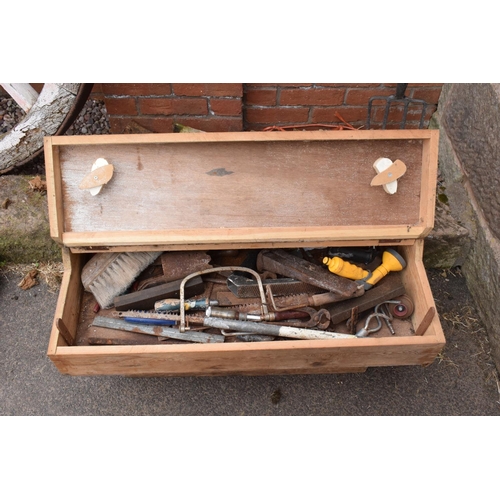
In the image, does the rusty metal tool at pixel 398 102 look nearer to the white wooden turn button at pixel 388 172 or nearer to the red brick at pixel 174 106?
the white wooden turn button at pixel 388 172

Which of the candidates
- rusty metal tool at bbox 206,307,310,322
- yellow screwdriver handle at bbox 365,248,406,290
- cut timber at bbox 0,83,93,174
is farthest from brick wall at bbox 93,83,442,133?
rusty metal tool at bbox 206,307,310,322

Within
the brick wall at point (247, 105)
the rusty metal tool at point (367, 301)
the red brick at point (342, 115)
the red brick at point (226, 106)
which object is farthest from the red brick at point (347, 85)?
the rusty metal tool at point (367, 301)

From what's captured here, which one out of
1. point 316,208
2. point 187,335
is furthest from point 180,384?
point 316,208

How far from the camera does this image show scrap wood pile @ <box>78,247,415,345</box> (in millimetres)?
1757

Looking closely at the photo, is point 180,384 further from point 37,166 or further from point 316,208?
point 37,166

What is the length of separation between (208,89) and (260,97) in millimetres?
321

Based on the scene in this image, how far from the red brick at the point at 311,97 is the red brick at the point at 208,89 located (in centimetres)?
28

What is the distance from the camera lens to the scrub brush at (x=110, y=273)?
6.00ft

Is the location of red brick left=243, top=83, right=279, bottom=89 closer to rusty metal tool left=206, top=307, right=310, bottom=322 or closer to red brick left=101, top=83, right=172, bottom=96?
red brick left=101, top=83, right=172, bottom=96

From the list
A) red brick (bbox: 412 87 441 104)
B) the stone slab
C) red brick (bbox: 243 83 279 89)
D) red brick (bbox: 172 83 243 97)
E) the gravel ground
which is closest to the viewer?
the stone slab

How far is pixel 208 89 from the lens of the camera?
2.34 meters

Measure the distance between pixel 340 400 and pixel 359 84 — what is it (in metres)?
1.60

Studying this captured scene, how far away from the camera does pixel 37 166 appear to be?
8.80 ft

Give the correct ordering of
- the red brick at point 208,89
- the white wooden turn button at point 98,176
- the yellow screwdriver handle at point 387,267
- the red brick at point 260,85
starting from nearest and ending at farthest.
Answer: the white wooden turn button at point 98,176
the yellow screwdriver handle at point 387,267
the red brick at point 208,89
the red brick at point 260,85
